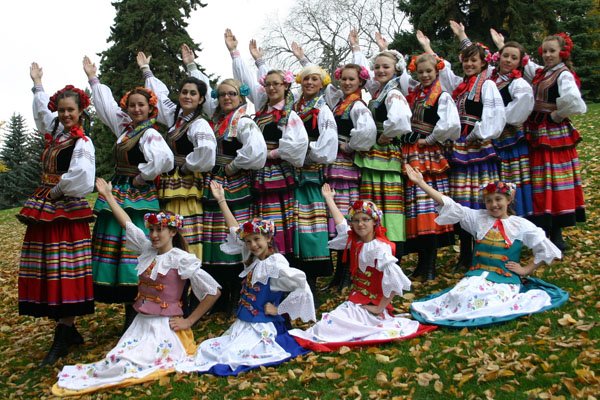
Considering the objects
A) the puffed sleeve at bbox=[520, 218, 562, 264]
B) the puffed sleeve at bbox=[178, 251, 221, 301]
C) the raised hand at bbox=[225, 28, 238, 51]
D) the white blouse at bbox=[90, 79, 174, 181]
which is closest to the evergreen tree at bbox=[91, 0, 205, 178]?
the raised hand at bbox=[225, 28, 238, 51]

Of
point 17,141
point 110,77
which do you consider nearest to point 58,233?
point 110,77

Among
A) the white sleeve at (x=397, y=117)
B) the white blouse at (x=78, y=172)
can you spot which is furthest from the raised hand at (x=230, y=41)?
the white blouse at (x=78, y=172)

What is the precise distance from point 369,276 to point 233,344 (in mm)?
1149

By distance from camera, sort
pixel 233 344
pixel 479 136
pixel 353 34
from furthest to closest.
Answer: pixel 353 34 < pixel 479 136 < pixel 233 344

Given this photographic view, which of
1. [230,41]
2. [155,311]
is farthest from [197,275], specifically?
[230,41]

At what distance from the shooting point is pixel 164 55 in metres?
18.6

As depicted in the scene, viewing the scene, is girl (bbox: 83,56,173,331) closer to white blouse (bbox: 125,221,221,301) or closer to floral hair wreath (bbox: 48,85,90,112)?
floral hair wreath (bbox: 48,85,90,112)

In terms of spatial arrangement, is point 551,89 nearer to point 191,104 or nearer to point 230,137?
point 230,137

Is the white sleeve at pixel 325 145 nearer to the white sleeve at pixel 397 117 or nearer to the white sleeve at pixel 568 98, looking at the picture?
the white sleeve at pixel 397 117

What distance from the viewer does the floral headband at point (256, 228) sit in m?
3.90

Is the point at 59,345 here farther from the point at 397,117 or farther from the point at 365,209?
the point at 397,117

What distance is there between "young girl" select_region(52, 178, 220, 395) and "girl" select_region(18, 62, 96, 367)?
279 mm

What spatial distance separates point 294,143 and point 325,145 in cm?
30

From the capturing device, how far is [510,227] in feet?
13.6
